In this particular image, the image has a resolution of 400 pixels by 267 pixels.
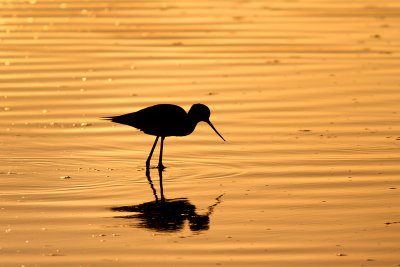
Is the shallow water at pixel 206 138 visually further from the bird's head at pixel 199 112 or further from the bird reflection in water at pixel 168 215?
the bird's head at pixel 199 112

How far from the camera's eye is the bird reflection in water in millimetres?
10703

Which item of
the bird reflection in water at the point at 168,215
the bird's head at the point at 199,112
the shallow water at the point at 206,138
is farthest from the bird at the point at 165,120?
the bird reflection in water at the point at 168,215

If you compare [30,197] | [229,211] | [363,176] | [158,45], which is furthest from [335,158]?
[158,45]

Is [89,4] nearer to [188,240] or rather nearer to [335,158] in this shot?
[335,158]

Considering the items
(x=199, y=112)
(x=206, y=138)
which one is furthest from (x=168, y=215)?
(x=206, y=138)

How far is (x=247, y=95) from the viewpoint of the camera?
55.5ft

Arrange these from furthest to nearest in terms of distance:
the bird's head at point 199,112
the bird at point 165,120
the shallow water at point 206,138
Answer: the bird's head at point 199,112 < the bird at point 165,120 < the shallow water at point 206,138

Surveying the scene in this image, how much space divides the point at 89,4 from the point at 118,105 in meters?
9.59

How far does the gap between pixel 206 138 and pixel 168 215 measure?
3.69m

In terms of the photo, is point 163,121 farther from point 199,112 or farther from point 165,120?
point 199,112

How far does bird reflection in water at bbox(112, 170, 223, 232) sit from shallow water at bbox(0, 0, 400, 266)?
25 mm

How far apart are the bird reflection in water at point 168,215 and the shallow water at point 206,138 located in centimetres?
2

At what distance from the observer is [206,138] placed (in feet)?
48.5

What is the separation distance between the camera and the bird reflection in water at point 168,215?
10.7 metres
